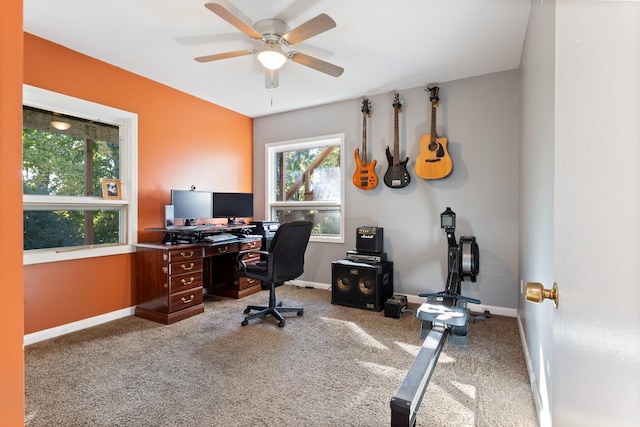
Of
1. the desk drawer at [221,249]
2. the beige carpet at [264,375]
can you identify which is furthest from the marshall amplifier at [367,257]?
the desk drawer at [221,249]

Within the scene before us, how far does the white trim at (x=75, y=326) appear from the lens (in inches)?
109

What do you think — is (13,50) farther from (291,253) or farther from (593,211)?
(291,253)

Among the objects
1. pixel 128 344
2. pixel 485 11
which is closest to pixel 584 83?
pixel 485 11

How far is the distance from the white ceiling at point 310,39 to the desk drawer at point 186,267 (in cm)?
206

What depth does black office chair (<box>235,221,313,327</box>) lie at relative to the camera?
309 centimetres

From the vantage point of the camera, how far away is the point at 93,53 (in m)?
3.10

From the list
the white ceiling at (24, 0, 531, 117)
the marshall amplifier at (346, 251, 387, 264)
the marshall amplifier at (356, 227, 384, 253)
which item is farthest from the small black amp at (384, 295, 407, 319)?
the white ceiling at (24, 0, 531, 117)

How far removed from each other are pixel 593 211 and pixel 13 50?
3.78 feet

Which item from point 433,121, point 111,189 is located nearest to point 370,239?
point 433,121

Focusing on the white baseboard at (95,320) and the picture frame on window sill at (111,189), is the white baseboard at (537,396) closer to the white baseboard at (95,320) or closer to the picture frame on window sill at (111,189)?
the white baseboard at (95,320)

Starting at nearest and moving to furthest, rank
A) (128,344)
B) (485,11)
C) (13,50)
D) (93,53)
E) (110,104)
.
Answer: (13,50) → (485,11) → (128,344) → (93,53) → (110,104)

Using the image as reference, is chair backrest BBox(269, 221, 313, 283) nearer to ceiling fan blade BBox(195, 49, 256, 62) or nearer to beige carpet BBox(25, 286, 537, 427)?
beige carpet BBox(25, 286, 537, 427)

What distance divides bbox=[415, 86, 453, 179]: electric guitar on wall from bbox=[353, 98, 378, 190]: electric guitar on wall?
1.91 ft

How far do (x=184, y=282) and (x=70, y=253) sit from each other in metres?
1.04
